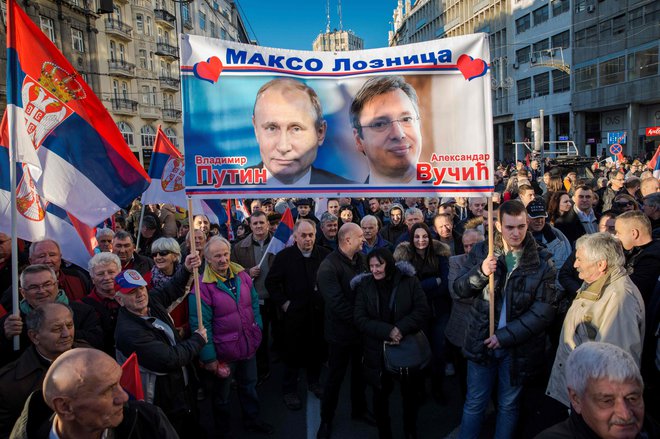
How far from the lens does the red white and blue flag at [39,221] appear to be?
4.41 meters

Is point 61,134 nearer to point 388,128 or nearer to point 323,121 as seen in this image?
point 323,121

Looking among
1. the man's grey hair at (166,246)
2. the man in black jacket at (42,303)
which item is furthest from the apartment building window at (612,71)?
the man in black jacket at (42,303)

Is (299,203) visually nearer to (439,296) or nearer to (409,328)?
(439,296)

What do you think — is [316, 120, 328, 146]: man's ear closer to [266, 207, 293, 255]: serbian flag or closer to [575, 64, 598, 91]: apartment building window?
[266, 207, 293, 255]: serbian flag

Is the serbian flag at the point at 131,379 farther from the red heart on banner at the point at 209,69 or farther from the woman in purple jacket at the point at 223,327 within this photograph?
the red heart on banner at the point at 209,69

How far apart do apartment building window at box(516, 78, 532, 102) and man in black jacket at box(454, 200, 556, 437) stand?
5201 centimetres

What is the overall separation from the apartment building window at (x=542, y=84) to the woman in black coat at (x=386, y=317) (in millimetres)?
49494

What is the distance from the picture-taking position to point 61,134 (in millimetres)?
4043

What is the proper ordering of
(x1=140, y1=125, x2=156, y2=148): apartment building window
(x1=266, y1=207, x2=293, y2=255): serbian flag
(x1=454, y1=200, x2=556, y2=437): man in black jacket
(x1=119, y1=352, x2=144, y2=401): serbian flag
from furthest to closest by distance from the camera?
(x1=140, y1=125, x2=156, y2=148): apartment building window
(x1=266, y1=207, x2=293, y2=255): serbian flag
(x1=454, y1=200, x2=556, y2=437): man in black jacket
(x1=119, y1=352, x2=144, y2=401): serbian flag

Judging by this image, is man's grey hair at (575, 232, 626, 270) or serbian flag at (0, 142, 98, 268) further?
serbian flag at (0, 142, 98, 268)

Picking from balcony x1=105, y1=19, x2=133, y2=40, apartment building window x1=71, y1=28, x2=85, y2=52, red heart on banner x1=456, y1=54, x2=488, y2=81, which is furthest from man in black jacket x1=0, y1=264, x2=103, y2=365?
balcony x1=105, y1=19, x2=133, y2=40

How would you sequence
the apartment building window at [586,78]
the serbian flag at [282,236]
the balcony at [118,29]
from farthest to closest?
the apartment building window at [586,78], the balcony at [118,29], the serbian flag at [282,236]

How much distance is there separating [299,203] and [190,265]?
5.54 m

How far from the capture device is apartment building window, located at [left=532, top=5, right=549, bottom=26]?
152ft
